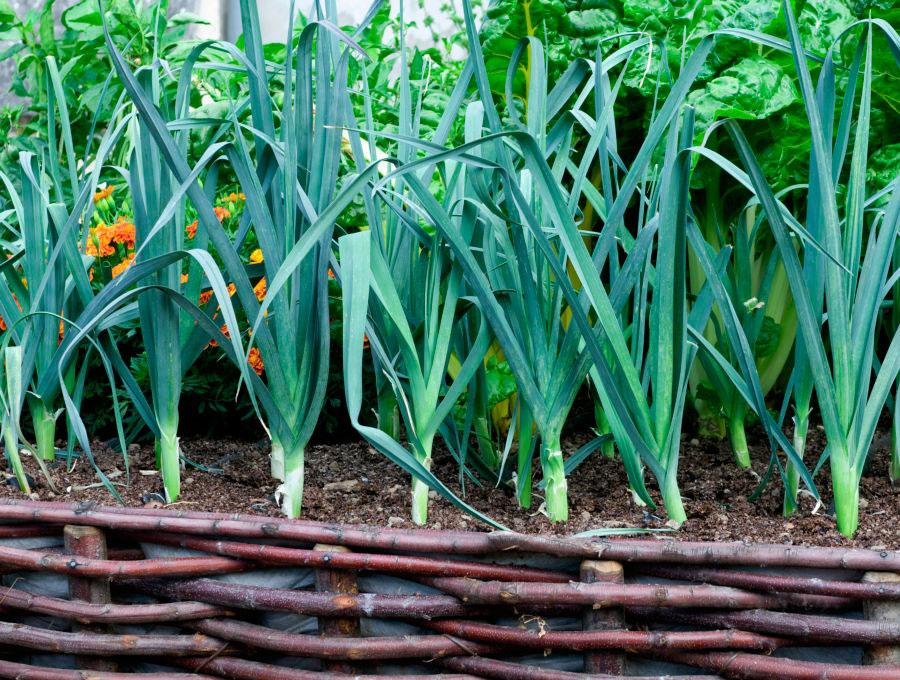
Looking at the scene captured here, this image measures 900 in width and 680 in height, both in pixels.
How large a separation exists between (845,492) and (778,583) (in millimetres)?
129

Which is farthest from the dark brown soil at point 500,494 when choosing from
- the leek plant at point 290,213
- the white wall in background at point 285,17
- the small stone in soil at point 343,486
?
the white wall in background at point 285,17

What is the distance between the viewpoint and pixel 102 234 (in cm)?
116

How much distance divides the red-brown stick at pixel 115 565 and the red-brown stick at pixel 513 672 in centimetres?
20

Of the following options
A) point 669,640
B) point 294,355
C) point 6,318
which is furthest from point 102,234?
point 669,640

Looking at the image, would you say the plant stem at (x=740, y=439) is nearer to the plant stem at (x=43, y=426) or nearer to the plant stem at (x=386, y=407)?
the plant stem at (x=386, y=407)

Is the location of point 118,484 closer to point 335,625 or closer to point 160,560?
point 160,560

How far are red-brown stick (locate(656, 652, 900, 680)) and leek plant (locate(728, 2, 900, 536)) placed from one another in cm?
13

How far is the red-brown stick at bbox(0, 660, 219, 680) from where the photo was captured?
765mm

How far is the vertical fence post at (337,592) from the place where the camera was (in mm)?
722

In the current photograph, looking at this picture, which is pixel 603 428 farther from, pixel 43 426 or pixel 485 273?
pixel 43 426

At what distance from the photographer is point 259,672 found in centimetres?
74

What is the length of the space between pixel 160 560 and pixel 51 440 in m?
0.34

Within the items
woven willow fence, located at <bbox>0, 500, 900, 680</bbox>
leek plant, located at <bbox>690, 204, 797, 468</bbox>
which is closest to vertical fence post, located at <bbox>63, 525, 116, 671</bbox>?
woven willow fence, located at <bbox>0, 500, 900, 680</bbox>

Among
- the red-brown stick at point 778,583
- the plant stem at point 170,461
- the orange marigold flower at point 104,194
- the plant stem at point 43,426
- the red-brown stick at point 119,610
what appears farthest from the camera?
the orange marigold flower at point 104,194
